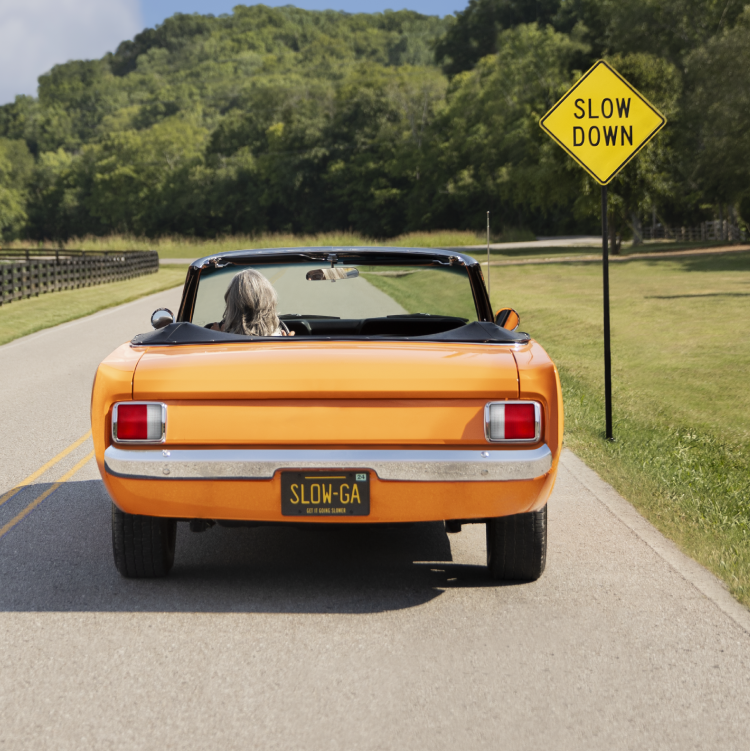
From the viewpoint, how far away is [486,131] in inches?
3511

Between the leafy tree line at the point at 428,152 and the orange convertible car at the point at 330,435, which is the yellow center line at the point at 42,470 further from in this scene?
the leafy tree line at the point at 428,152

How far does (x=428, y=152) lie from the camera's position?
100250 millimetres

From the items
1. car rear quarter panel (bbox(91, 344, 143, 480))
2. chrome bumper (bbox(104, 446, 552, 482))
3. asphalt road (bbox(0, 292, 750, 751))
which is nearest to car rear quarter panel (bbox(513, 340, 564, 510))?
chrome bumper (bbox(104, 446, 552, 482))

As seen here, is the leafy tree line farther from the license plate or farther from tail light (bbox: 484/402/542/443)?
the license plate

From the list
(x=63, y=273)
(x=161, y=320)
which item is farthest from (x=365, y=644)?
(x=63, y=273)

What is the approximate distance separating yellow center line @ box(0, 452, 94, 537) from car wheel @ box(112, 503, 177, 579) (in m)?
1.34

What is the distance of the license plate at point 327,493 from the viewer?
4020 millimetres

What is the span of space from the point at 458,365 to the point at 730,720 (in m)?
1.69

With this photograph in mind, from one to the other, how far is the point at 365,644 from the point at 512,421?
1.10 metres

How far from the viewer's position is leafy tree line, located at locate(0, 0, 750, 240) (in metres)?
51.0

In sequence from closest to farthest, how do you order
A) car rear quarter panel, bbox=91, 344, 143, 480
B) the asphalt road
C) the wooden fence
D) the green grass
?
1. the asphalt road
2. car rear quarter panel, bbox=91, 344, 143, 480
3. the green grass
4. the wooden fence

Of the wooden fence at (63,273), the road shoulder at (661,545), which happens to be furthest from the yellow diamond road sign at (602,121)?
the wooden fence at (63,273)

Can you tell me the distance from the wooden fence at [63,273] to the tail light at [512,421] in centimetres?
2432

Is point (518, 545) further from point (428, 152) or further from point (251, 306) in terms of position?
point (428, 152)
